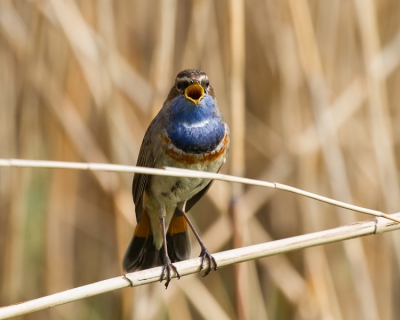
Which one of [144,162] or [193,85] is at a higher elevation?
[193,85]

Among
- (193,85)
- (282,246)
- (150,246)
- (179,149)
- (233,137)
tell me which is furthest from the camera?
(150,246)

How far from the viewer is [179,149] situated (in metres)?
2.60

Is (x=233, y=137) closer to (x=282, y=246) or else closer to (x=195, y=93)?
(x=195, y=93)

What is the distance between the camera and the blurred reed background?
307 centimetres

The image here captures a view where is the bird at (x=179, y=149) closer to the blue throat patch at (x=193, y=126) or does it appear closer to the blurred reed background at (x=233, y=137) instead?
the blue throat patch at (x=193, y=126)

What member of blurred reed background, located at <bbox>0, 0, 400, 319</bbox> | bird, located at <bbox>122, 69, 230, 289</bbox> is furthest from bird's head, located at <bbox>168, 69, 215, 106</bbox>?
blurred reed background, located at <bbox>0, 0, 400, 319</bbox>

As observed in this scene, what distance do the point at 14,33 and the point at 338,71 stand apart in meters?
1.96

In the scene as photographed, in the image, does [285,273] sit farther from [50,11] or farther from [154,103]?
[50,11]

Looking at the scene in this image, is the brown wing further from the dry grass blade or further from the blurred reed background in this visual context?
the dry grass blade

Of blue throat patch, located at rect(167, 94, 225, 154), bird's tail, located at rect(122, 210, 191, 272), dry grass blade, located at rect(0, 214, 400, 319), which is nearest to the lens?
dry grass blade, located at rect(0, 214, 400, 319)

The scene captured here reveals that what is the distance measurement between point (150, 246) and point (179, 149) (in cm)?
61

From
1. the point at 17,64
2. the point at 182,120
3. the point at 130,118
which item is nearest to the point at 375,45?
the point at 182,120

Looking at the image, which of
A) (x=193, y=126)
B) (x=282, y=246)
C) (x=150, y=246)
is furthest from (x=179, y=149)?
(x=282, y=246)

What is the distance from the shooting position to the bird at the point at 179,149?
2.56 m
